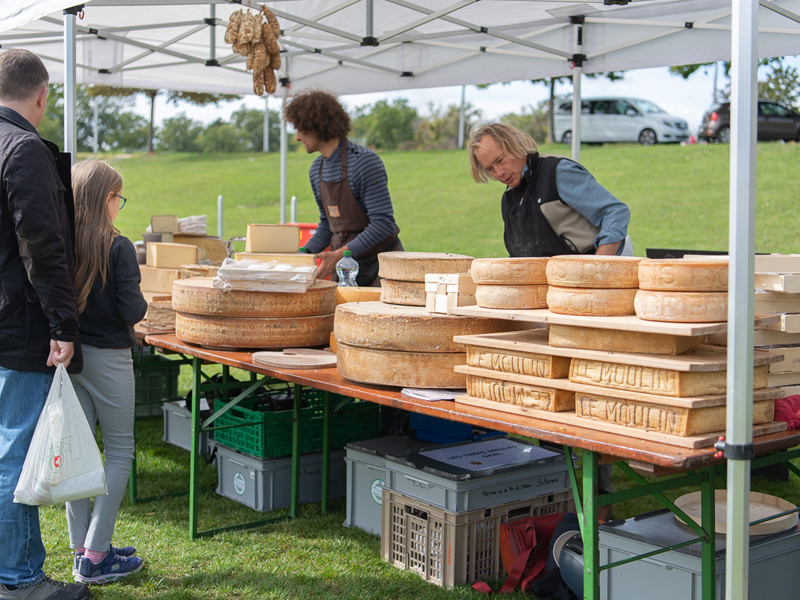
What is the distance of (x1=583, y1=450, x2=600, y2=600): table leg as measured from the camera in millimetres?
2029

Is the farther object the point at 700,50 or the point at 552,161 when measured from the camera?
the point at 700,50

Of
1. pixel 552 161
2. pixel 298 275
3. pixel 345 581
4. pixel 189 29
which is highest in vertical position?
pixel 189 29

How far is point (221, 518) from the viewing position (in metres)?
3.80

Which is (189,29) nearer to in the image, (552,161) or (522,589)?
(552,161)

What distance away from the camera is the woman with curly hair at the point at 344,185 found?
4.23 m

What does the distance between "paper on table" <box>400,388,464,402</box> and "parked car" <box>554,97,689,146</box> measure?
66.4 feet

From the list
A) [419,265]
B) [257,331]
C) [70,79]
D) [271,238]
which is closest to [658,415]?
[419,265]

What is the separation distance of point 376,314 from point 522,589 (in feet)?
3.95

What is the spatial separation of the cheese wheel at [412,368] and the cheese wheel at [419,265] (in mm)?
334

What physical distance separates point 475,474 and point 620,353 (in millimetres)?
1124

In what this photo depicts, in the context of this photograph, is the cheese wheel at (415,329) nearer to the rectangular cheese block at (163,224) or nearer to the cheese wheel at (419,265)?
the cheese wheel at (419,265)

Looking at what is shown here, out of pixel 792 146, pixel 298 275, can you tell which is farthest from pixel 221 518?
pixel 792 146

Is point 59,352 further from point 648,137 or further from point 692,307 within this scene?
point 648,137

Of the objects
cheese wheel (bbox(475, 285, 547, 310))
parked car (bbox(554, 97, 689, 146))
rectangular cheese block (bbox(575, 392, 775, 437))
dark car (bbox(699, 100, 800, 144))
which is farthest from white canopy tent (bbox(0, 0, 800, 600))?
parked car (bbox(554, 97, 689, 146))
